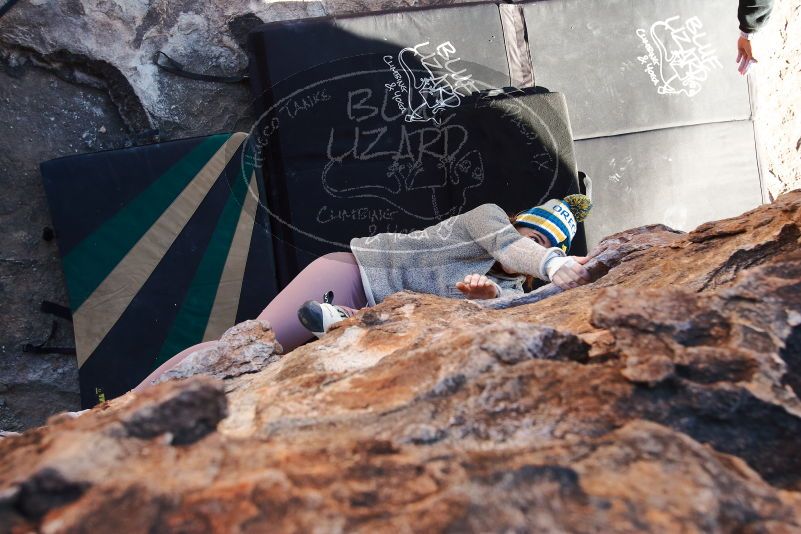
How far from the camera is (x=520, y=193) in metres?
2.40

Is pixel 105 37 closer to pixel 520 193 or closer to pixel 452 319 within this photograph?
pixel 520 193

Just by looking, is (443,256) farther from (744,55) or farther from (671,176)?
(744,55)

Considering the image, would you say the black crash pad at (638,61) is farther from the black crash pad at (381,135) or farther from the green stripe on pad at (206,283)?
the green stripe on pad at (206,283)

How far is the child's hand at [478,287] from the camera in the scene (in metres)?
1.52

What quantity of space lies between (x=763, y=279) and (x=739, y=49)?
1.97m

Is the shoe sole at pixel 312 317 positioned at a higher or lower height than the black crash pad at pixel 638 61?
lower

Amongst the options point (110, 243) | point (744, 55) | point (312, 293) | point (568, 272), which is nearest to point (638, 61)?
point (744, 55)

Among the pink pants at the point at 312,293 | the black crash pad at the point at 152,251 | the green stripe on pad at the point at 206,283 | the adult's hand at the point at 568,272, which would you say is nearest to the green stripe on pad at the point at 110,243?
the black crash pad at the point at 152,251

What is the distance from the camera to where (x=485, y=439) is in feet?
2.26

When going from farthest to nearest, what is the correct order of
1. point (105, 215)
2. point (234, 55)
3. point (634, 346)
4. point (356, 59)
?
1. point (234, 55)
2. point (356, 59)
3. point (105, 215)
4. point (634, 346)

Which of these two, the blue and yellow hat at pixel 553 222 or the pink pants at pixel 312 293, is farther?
the blue and yellow hat at pixel 553 222

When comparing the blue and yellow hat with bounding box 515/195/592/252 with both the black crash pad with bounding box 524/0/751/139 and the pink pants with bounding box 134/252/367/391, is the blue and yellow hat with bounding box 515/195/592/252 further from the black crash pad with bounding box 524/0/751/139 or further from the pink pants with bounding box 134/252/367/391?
the black crash pad with bounding box 524/0/751/139

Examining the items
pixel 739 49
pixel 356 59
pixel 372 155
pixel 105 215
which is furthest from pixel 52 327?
pixel 739 49

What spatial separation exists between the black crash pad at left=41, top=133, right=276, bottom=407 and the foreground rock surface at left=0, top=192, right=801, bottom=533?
1497 millimetres
